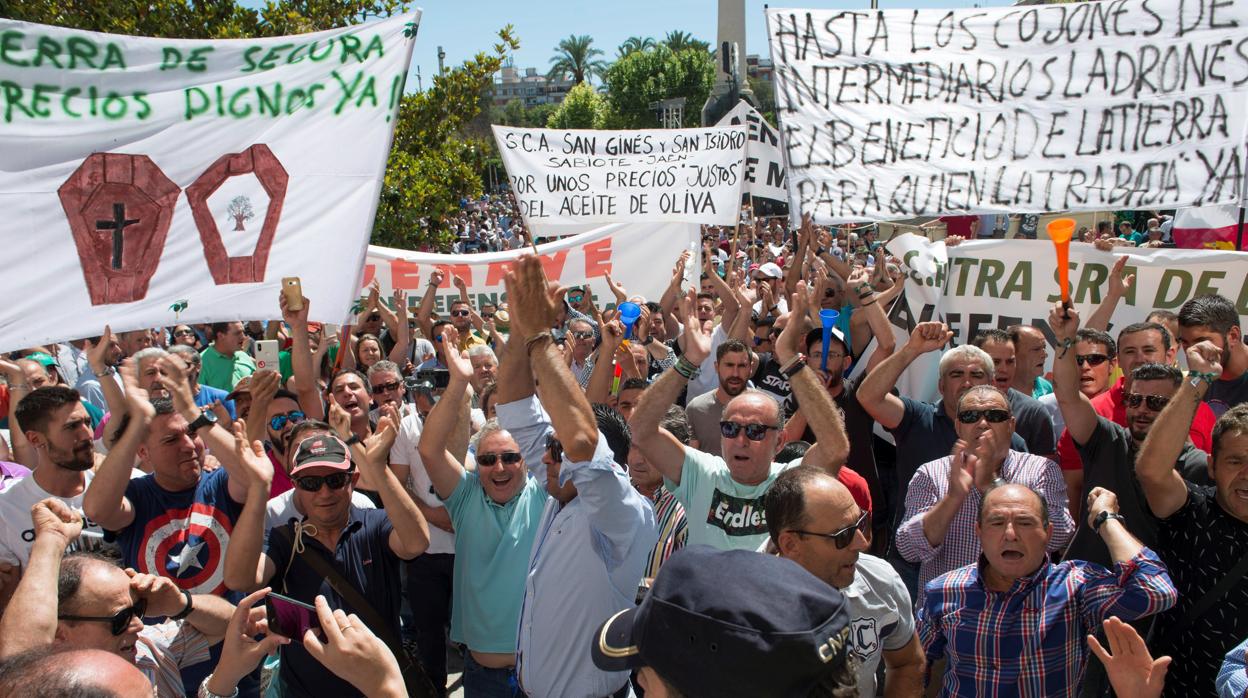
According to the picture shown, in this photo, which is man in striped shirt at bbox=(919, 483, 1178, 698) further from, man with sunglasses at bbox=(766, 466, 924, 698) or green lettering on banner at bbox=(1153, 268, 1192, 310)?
green lettering on banner at bbox=(1153, 268, 1192, 310)

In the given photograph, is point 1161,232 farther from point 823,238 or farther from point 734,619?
point 734,619

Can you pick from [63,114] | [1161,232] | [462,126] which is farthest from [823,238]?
[63,114]

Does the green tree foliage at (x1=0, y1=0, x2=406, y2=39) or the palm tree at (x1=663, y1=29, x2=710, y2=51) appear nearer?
the green tree foliage at (x1=0, y1=0, x2=406, y2=39)

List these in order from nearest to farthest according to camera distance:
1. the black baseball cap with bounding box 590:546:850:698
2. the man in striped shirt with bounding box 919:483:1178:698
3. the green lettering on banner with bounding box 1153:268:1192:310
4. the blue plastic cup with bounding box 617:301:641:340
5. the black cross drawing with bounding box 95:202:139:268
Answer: the black baseball cap with bounding box 590:546:850:698
the man in striped shirt with bounding box 919:483:1178:698
the black cross drawing with bounding box 95:202:139:268
the green lettering on banner with bounding box 1153:268:1192:310
the blue plastic cup with bounding box 617:301:641:340

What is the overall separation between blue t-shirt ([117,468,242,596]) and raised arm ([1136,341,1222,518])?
322 centimetres

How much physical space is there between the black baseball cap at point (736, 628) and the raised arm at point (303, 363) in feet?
10.3

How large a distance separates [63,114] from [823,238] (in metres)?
9.24

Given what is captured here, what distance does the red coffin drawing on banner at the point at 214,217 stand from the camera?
4414 millimetres

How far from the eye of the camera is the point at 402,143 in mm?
12211

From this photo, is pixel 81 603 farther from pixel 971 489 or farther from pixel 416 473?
pixel 971 489

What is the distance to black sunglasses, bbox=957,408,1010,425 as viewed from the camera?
12.6ft

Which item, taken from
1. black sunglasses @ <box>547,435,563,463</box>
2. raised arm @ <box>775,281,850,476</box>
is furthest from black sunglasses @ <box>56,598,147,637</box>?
raised arm @ <box>775,281,850,476</box>

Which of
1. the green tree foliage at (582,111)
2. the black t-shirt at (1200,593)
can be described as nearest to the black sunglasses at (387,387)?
the black t-shirt at (1200,593)

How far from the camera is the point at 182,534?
3559 mm
